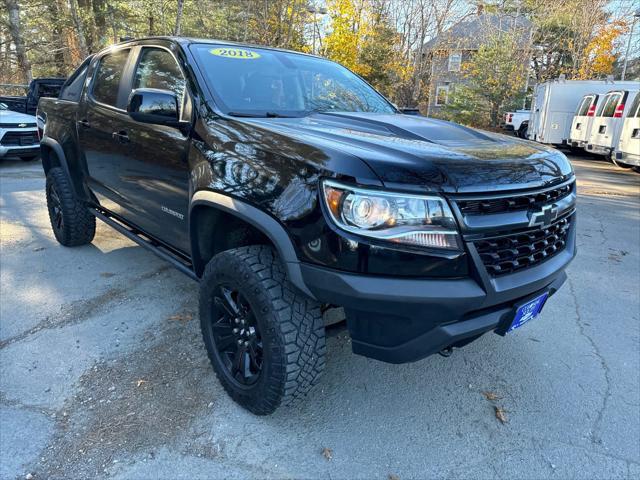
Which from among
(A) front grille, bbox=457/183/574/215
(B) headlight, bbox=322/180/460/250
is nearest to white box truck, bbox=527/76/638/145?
(A) front grille, bbox=457/183/574/215

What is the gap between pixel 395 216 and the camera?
177 centimetres

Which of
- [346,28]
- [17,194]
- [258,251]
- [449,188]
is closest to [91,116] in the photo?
[258,251]

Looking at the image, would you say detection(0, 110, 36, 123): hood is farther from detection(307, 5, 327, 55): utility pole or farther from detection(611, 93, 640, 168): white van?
detection(307, 5, 327, 55): utility pole

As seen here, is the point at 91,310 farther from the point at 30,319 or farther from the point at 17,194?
the point at 17,194

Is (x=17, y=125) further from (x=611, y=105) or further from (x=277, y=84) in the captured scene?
(x=611, y=105)

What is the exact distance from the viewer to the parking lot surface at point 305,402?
210 centimetres

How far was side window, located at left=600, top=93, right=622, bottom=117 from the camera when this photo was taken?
38.2 ft

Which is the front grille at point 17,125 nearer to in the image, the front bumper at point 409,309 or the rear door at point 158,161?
the rear door at point 158,161

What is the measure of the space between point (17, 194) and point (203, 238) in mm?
6206

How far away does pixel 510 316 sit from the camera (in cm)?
203

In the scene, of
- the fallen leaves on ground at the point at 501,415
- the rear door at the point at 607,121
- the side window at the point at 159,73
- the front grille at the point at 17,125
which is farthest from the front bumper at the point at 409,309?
the rear door at the point at 607,121

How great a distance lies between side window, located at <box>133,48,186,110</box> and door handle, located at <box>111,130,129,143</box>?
360 mm

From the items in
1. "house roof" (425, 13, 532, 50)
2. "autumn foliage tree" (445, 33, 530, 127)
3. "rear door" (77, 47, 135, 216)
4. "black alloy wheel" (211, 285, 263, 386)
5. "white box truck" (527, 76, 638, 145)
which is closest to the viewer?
"black alloy wheel" (211, 285, 263, 386)

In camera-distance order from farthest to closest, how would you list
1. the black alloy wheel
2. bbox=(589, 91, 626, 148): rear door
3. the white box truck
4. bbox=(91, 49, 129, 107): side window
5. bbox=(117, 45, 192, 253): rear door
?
the white box truck < bbox=(589, 91, 626, 148): rear door < bbox=(91, 49, 129, 107): side window < bbox=(117, 45, 192, 253): rear door < the black alloy wheel
